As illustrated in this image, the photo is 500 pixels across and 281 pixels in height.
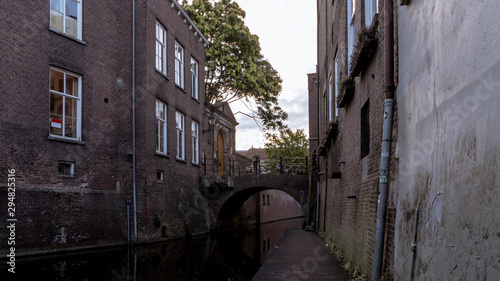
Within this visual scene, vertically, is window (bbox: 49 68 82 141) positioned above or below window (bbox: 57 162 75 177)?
above

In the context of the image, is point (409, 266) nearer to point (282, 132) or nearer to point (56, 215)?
point (56, 215)

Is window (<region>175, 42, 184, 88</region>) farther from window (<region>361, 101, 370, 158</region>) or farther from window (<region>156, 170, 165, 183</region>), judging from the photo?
window (<region>361, 101, 370, 158</region>)

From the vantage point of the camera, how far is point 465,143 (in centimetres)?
282

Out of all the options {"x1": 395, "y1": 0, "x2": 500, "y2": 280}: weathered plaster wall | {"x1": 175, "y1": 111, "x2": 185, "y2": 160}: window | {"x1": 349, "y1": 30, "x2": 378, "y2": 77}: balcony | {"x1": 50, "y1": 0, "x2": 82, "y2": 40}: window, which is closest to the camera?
{"x1": 395, "y1": 0, "x2": 500, "y2": 280}: weathered plaster wall

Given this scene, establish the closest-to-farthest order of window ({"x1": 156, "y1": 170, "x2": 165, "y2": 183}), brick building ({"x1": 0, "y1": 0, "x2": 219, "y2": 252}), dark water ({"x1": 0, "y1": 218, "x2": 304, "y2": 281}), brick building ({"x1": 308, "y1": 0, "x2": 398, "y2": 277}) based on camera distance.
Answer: brick building ({"x1": 308, "y1": 0, "x2": 398, "y2": 277}) < dark water ({"x1": 0, "y1": 218, "x2": 304, "y2": 281}) < brick building ({"x1": 0, "y1": 0, "x2": 219, "y2": 252}) < window ({"x1": 156, "y1": 170, "x2": 165, "y2": 183})

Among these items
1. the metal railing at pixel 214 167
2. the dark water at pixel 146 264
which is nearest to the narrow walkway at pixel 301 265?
the dark water at pixel 146 264

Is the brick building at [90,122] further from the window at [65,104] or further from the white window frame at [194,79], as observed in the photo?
the white window frame at [194,79]

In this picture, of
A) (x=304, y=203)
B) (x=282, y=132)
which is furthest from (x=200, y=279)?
(x=282, y=132)

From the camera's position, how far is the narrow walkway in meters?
6.99

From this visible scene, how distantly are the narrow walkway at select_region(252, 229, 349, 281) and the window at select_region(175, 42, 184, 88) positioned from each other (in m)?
9.75

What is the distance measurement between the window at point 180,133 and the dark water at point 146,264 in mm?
4775

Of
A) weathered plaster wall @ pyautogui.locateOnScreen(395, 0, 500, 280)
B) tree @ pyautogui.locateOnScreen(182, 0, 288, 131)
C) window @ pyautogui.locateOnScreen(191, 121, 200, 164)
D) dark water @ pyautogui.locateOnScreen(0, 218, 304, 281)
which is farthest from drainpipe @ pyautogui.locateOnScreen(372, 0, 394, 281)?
tree @ pyautogui.locateOnScreen(182, 0, 288, 131)

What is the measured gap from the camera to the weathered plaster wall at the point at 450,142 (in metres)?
2.45

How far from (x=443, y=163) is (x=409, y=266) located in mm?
1198
